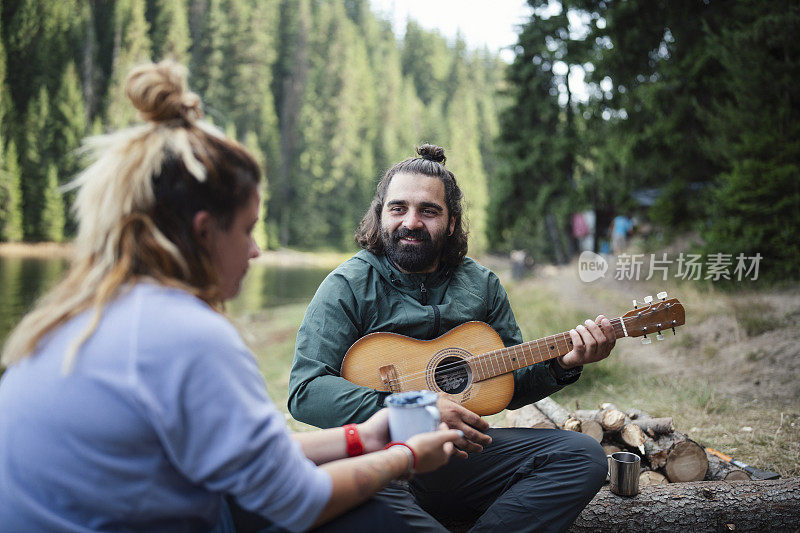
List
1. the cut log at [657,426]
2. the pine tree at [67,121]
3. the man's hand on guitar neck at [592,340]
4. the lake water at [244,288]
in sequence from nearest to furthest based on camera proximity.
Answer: the man's hand on guitar neck at [592,340] < the cut log at [657,426] < the lake water at [244,288] < the pine tree at [67,121]

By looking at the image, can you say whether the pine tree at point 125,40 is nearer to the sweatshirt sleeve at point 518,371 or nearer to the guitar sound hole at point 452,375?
the sweatshirt sleeve at point 518,371

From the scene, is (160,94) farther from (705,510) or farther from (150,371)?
(705,510)

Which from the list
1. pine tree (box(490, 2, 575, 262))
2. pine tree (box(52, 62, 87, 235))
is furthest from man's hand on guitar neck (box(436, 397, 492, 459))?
pine tree (box(52, 62, 87, 235))

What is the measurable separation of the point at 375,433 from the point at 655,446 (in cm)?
246

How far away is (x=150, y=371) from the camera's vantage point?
1.11 metres

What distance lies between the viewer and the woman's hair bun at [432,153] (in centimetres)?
318

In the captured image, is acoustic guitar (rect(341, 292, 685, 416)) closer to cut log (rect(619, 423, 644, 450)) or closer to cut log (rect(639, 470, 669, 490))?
cut log (rect(619, 423, 644, 450))

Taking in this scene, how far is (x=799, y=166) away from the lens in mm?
→ 8758

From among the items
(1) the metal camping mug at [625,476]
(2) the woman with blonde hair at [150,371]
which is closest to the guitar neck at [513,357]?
(1) the metal camping mug at [625,476]

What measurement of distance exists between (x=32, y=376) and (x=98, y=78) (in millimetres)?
29380

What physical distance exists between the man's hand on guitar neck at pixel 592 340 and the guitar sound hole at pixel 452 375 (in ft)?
1.74

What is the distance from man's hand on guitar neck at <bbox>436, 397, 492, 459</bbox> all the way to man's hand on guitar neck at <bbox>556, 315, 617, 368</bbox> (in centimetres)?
63

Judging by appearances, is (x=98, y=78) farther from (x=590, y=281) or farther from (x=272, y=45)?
(x=590, y=281)

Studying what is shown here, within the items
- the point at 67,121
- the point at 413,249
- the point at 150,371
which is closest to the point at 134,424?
the point at 150,371
